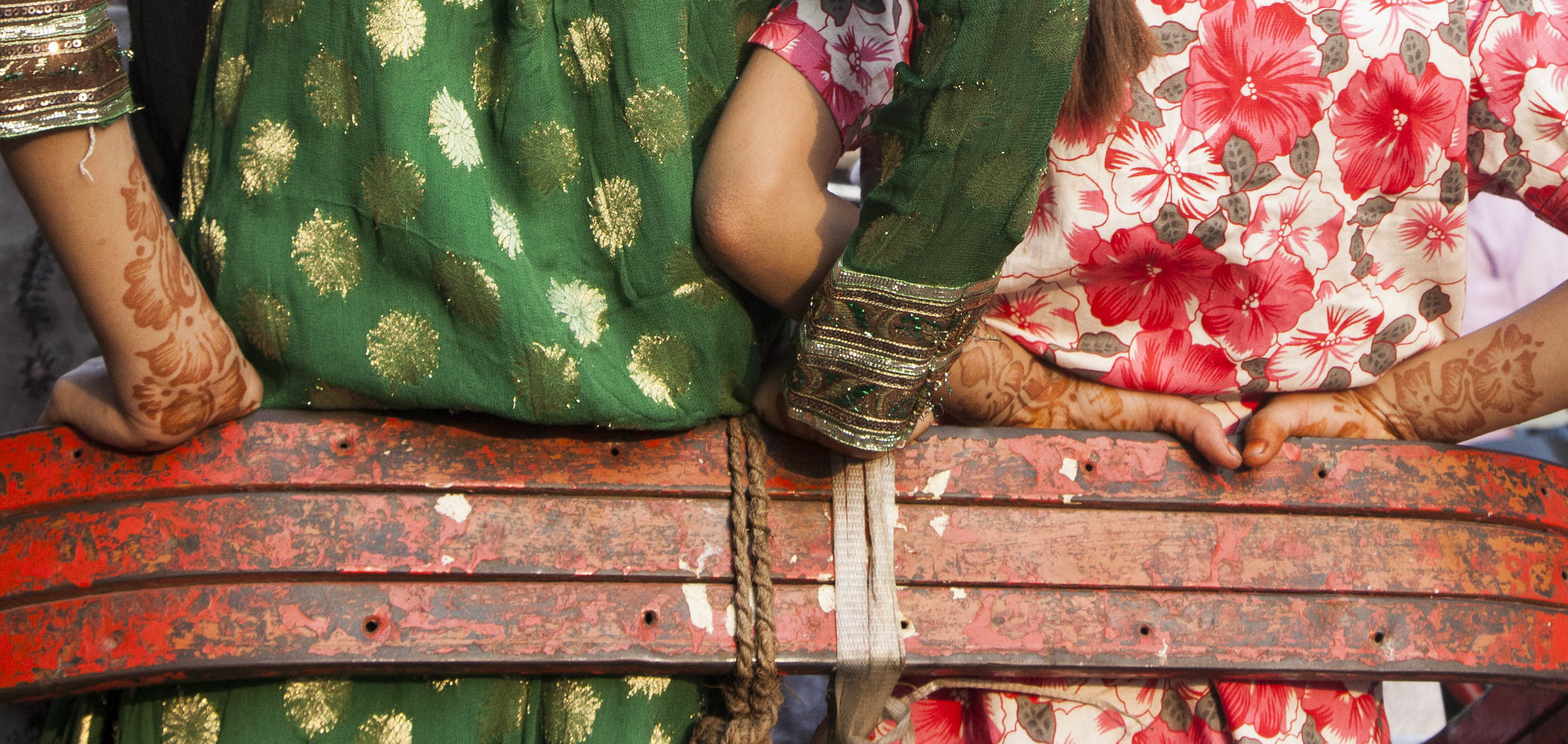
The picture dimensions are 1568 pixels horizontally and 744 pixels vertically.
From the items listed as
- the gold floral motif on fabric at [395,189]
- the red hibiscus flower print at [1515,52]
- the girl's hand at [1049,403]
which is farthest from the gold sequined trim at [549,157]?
the red hibiscus flower print at [1515,52]

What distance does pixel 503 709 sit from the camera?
3.86 ft

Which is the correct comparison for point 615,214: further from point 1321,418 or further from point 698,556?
point 1321,418

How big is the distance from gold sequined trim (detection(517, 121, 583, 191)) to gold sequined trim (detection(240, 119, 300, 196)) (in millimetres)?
235

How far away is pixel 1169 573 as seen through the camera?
121 cm

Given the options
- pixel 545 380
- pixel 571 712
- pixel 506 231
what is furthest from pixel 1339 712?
pixel 506 231

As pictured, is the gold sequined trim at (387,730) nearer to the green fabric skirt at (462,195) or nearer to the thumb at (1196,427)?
the green fabric skirt at (462,195)

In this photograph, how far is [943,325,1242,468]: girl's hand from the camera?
124 cm

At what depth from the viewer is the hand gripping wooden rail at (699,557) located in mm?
1071

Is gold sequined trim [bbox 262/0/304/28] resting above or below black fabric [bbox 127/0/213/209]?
above

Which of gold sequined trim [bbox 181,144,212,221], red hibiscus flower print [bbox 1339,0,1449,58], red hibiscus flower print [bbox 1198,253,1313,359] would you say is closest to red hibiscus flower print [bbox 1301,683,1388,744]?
red hibiscus flower print [bbox 1198,253,1313,359]

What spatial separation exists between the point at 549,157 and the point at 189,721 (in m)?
0.68

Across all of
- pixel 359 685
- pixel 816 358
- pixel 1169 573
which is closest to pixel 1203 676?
pixel 1169 573

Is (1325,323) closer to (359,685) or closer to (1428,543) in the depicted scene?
(1428,543)

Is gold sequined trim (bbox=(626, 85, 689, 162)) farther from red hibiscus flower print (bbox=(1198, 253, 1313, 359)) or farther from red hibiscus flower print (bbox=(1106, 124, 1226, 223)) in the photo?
red hibiscus flower print (bbox=(1198, 253, 1313, 359))
